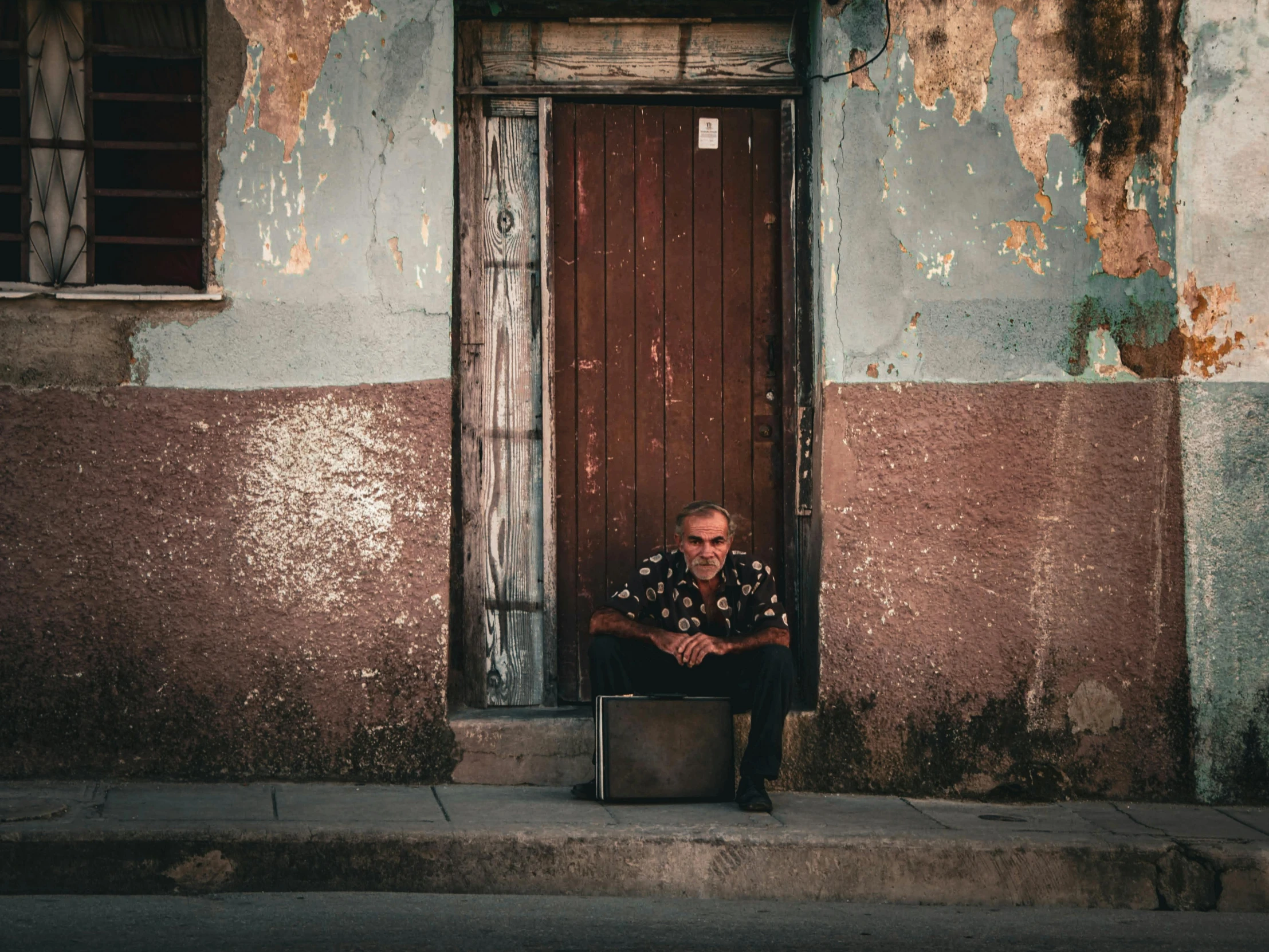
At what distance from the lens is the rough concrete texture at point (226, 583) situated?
5445 millimetres

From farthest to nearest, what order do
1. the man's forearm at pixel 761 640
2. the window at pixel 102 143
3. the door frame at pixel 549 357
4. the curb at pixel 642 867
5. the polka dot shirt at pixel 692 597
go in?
the door frame at pixel 549 357, the window at pixel 102 143, the polka dot shirt at pixel 692 597, the man's forearm at pixel 761 640, the curb at pixel 642 867

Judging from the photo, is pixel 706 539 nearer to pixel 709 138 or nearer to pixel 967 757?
pixel 967 757

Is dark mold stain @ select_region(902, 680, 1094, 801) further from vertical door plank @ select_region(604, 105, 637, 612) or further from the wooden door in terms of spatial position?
vertical door plank @ select_region(604, 105, 637, 612)

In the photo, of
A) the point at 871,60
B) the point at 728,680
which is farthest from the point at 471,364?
the point at 871,60

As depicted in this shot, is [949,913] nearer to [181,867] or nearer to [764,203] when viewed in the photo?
[181,867]

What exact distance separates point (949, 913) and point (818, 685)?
52.1 inches

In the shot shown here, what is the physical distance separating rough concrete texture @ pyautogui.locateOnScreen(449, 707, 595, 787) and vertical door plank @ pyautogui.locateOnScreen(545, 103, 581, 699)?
0.35m

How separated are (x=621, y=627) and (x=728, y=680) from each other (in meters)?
0.51

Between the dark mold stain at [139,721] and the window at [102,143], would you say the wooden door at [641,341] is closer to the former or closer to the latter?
the dark mold stain at [139,721]

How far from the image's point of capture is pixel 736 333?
609 cm

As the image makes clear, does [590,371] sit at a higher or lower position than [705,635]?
higher

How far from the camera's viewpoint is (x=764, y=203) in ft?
20.0

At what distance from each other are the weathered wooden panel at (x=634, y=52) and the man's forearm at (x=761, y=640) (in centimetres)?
249

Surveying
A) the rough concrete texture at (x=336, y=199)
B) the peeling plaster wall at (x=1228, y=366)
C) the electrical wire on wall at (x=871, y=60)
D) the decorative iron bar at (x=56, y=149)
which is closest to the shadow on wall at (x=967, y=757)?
the peeling plaster wall at (x=1228, y=366)
